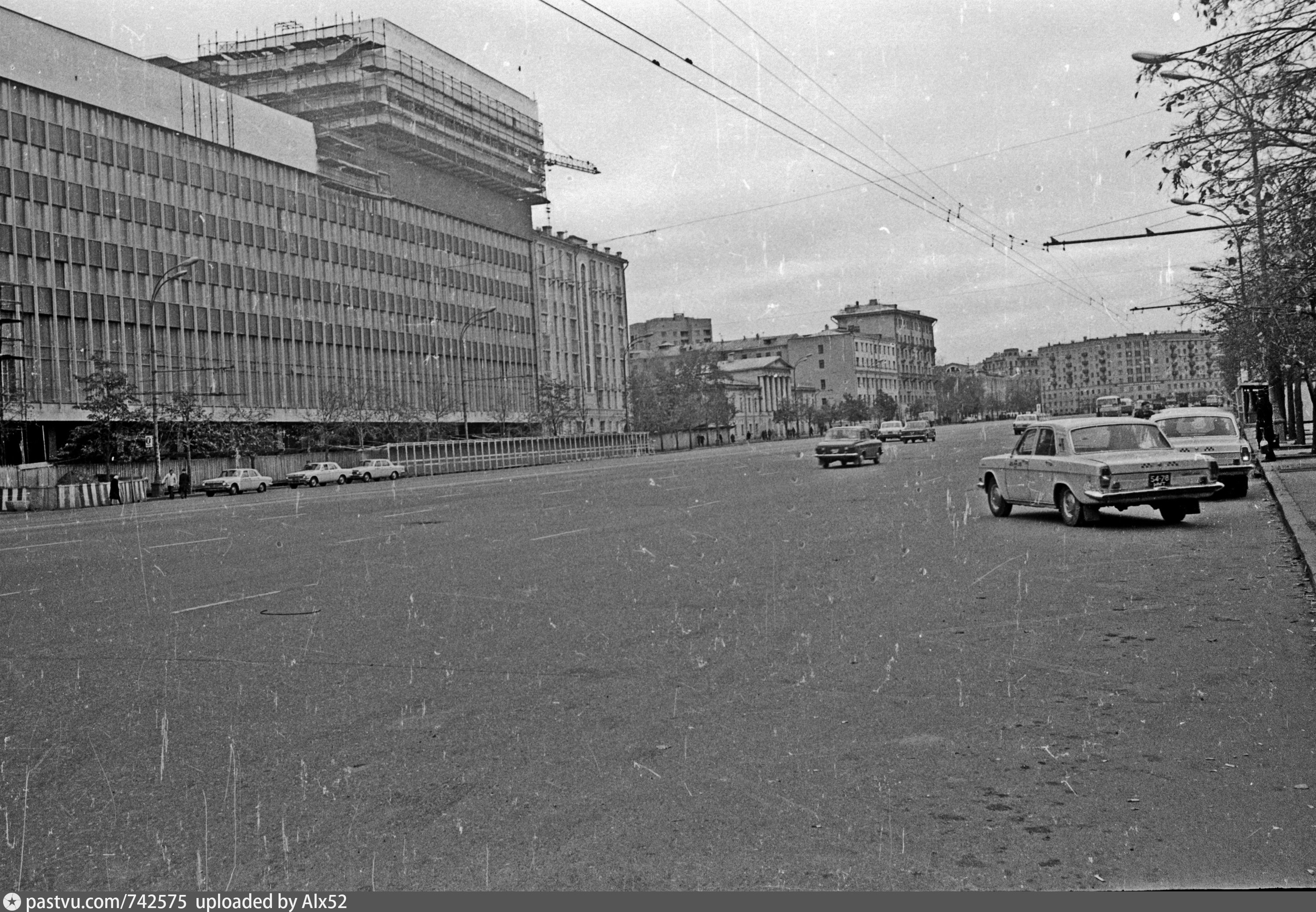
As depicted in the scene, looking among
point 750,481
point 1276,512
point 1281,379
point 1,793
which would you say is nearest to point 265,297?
point 750,481

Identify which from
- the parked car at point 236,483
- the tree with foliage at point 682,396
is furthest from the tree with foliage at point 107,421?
the tree with foliage at point 682,396

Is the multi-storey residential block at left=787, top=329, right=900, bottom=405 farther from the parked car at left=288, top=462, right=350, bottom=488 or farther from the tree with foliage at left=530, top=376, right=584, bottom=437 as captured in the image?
the parked car at left=288, top=462, right=350, bottom=488

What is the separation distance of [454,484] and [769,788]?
36230mm

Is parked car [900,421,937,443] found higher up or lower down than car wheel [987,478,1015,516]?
higher up

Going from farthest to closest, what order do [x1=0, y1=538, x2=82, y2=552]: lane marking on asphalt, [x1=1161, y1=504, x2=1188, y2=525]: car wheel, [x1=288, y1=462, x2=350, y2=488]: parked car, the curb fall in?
1. [x1=288, y1=462, x2=350, y2=488]: parked car
2. [x1=0, y1=538, x2=82, y2=552]: lane marking on asphalt
3. [x1=1161, y1=504, x2=1188, y2=525]: car wheel
4. the curb

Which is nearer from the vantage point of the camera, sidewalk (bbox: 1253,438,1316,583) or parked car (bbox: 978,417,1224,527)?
sidewalk (bbox: 1253,438,1316,583)

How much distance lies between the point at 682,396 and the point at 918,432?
157ft

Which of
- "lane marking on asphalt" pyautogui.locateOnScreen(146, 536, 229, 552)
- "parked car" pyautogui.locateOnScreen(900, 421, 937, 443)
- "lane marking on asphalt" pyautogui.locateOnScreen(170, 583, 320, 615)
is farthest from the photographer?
"parked car" pyautogui.locateOnScreen(900, 421, 937, 443)

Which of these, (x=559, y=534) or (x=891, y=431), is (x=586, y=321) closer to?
(x=891, y=431)

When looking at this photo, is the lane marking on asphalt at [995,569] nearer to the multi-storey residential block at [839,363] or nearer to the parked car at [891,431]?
the parked car at [891,431]

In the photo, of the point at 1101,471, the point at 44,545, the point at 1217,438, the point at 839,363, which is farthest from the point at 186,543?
the point at 839,363

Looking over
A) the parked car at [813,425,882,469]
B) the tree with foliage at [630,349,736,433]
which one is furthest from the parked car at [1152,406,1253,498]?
the tree with foliage at [630,349,736,433]

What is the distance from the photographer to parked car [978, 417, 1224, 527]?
14930mm

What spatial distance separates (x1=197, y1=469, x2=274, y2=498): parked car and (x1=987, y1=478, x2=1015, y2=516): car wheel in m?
40.1
